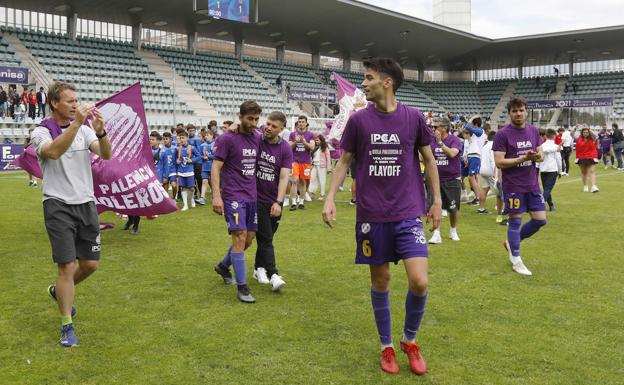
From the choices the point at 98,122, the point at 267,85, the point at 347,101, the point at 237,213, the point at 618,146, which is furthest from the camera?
the point at 267,85

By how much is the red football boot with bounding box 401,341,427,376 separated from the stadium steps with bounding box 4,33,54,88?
84.7 feet

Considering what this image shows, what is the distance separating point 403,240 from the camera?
390cm

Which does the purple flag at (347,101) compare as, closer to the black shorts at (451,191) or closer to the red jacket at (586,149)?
the black shorts at (451,191)

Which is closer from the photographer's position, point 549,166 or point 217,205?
point 217,205

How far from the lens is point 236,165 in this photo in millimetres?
5781

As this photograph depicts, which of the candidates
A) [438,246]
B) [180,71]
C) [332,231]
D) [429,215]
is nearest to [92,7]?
[180,71]

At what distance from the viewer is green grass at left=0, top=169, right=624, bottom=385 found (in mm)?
3994

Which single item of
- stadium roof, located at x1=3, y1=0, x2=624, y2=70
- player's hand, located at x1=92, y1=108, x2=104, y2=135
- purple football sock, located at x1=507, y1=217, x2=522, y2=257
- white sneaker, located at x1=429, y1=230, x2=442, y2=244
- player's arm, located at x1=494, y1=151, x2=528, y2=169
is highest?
stadium roof, located at x1=3, y1=0, x2=624, y2=70

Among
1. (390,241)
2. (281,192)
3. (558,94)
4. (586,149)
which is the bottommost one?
(390,241)

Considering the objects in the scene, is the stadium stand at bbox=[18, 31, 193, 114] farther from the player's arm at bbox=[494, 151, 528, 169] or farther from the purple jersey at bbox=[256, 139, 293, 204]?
the player's arm at bbox=[494, 151, 528, 169]

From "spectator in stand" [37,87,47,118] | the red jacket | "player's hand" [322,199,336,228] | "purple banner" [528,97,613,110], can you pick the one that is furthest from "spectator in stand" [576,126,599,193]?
"purple banner" [528,97,613,110]

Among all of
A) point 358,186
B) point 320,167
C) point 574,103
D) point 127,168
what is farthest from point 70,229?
point 574,103

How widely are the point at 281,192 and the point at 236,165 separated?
596mm

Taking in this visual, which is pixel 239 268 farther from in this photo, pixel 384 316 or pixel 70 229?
pixel 384 316
